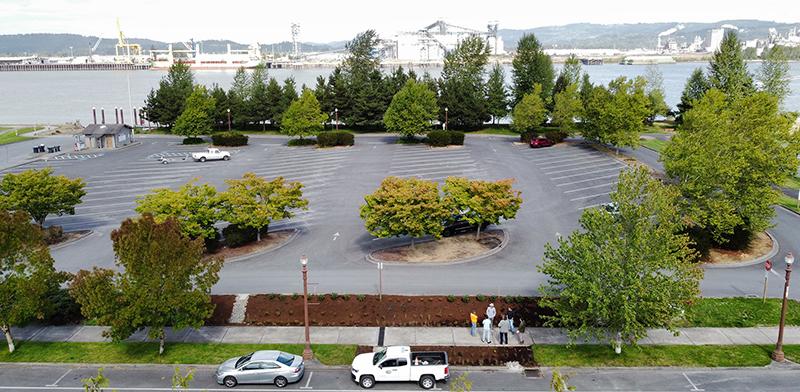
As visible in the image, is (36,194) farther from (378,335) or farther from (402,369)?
(402,369)

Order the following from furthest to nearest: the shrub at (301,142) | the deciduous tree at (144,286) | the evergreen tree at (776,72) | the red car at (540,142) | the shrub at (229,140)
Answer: the evergreen tree at (776,72), the shrub at (301,142), the shrub at (229,140), the red car at (540,142), the deciduous tree at (144,286)

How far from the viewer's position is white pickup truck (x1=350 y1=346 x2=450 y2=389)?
19672 mm

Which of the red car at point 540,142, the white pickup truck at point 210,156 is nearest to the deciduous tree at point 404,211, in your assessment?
the white pickup truck at point 210,156

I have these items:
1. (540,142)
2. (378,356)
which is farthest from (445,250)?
(540,142)

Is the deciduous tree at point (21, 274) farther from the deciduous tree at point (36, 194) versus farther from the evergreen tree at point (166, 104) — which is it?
the evergreen tree at point (166, 104)

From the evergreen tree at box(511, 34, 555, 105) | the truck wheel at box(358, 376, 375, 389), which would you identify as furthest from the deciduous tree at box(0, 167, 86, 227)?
the evergreen tree at box(511, 34, 555, 105)

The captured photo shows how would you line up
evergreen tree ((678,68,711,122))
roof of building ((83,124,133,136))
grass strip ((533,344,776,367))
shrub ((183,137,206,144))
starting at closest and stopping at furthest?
1. grass strip ((533,344,776,367))
2. roof of building ((83,124,133,136))
3. shrub ((183,137,206,144))
4. evergreen tree ((678,68,711,122))

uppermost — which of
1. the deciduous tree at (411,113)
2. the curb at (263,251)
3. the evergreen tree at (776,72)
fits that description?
the evergreen tree at (776,72)

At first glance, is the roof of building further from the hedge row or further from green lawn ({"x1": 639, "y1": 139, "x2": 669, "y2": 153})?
green lawn ({"x1": 639, "y1": 139, "x2": 669, "y2": 153})

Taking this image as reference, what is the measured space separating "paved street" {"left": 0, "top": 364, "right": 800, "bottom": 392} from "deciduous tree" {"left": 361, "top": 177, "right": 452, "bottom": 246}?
1084 centimetres

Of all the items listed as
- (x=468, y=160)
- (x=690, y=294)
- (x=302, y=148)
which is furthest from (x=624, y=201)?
(x=302, y=148)

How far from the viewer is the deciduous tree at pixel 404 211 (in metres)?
30.5

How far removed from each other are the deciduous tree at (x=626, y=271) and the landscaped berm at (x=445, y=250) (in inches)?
378

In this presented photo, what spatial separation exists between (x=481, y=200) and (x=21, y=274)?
21749mm
